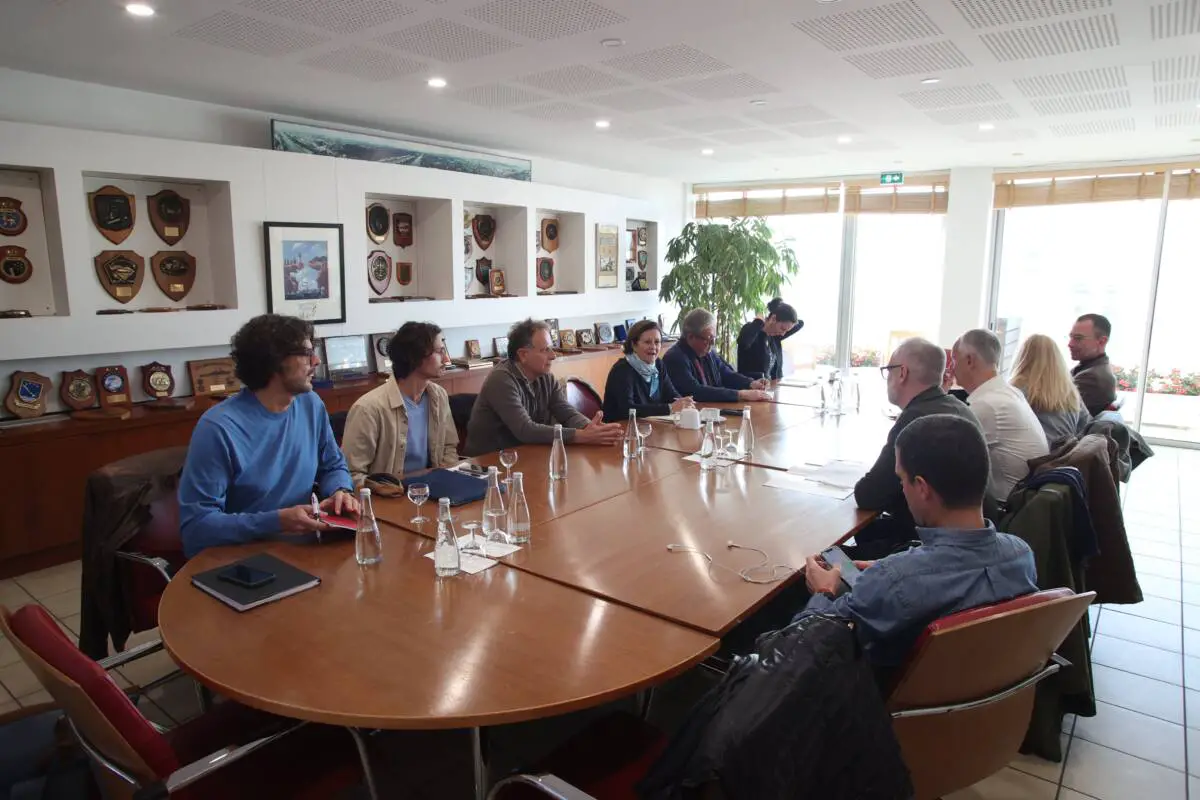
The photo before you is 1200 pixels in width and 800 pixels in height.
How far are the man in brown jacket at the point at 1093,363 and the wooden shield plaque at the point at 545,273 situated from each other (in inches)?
182

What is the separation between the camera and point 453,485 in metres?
2.65

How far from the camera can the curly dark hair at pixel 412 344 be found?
3.07m

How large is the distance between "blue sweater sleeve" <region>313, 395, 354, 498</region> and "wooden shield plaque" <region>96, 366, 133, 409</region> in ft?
8.28

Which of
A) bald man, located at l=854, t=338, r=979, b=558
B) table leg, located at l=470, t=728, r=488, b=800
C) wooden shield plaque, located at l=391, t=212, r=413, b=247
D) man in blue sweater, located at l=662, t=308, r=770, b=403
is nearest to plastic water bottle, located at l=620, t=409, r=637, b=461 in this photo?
bald man, located at l=854, t=338, r=979, b=558

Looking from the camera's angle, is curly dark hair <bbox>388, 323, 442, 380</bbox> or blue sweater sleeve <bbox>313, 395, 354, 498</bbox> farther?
curly dark hair <bbox>388, 323, 442, 380</bbox>

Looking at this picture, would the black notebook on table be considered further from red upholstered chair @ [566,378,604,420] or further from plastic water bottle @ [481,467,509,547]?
red upholstered chair @ [566,378,604,420]

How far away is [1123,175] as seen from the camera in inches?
271

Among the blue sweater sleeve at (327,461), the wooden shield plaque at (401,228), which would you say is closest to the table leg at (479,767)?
the blue sweater sleeve at (327,461)

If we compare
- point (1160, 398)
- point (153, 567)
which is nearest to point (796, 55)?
point (153, 567)

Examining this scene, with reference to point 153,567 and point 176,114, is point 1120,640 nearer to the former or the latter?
point 153,567

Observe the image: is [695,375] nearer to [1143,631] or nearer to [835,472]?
[835,472]

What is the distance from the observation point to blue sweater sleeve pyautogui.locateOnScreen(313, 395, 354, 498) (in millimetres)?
2670

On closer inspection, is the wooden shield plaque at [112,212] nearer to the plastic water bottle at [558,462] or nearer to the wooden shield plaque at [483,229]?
the wooden shield plaque at [483,229]

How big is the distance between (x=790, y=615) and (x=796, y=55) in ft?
9.14
